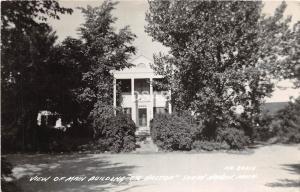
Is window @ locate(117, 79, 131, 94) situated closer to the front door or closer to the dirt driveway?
the front door

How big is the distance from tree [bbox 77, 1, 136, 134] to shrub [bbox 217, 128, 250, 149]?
6982 millimetres

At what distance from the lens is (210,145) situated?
803 inches

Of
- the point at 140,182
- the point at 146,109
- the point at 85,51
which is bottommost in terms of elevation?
the point at 140,182

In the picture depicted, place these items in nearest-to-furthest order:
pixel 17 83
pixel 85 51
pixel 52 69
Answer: pixel 17 83 → pixel 52 69 → pixel 85 51

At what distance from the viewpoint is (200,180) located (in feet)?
Result: 38.0

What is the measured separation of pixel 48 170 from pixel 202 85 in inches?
361

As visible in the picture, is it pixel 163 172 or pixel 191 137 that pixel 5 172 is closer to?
pixel 163 172

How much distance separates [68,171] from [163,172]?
3071 mm

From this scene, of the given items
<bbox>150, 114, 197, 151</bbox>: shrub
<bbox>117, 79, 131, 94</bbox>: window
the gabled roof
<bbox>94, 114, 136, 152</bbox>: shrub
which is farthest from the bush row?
<bbox>117, 79, 131, 94</bbox>: window

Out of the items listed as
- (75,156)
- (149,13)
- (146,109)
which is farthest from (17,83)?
(146,109)

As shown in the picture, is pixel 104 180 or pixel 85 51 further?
pixel 85 51

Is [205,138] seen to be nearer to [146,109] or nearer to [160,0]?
[160,0]

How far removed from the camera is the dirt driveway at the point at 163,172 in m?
10.6

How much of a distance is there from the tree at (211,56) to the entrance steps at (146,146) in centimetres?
246
